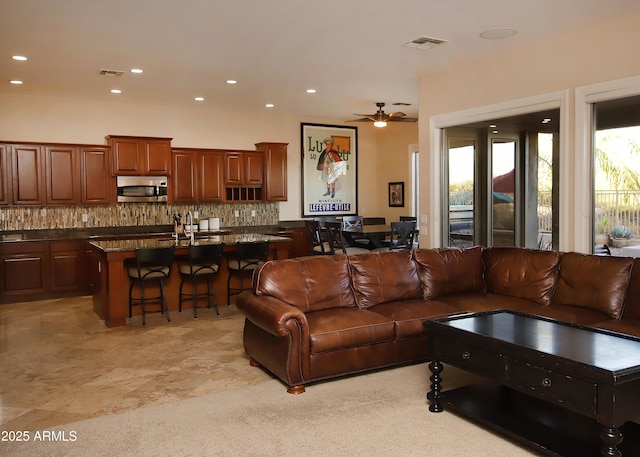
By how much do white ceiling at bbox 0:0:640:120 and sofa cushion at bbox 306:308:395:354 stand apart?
2406 millimetres

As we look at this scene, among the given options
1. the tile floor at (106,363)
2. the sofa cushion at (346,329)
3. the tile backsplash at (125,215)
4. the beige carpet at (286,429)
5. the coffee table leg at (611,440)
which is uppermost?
the tile backsplash at (125,215)

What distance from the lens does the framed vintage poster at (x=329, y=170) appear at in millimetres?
9953

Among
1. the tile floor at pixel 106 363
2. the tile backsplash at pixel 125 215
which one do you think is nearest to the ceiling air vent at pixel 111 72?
the tile backsplash at pixel 125 215

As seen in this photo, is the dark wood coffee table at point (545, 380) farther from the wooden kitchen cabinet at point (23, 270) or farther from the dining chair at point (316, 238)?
the wooden kitchen cabinet at point (23, 270)

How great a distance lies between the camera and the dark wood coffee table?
8.37 feet

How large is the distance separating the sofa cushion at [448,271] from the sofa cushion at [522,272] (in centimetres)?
12

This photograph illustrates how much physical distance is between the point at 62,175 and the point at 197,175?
6.48ft

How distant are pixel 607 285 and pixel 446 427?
1863 millimetres

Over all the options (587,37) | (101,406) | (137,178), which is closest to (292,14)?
(587,37)

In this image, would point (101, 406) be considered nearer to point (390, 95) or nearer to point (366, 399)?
point (366, 399)

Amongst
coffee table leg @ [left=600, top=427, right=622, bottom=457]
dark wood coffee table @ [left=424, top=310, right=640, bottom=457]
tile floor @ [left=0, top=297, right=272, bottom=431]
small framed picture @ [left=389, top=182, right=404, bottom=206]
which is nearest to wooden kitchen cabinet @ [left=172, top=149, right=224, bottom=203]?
tile floor @ [left=0, top=297, right=272, bottom=431]

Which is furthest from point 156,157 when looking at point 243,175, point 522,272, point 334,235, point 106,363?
point 522,272

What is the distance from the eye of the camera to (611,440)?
2.52 meters

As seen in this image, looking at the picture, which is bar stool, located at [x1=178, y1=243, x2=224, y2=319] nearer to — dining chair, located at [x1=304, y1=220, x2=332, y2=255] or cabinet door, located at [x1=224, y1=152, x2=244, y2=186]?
dining chair, located at [x1=304, y1=220, x2=332, y2=255]
